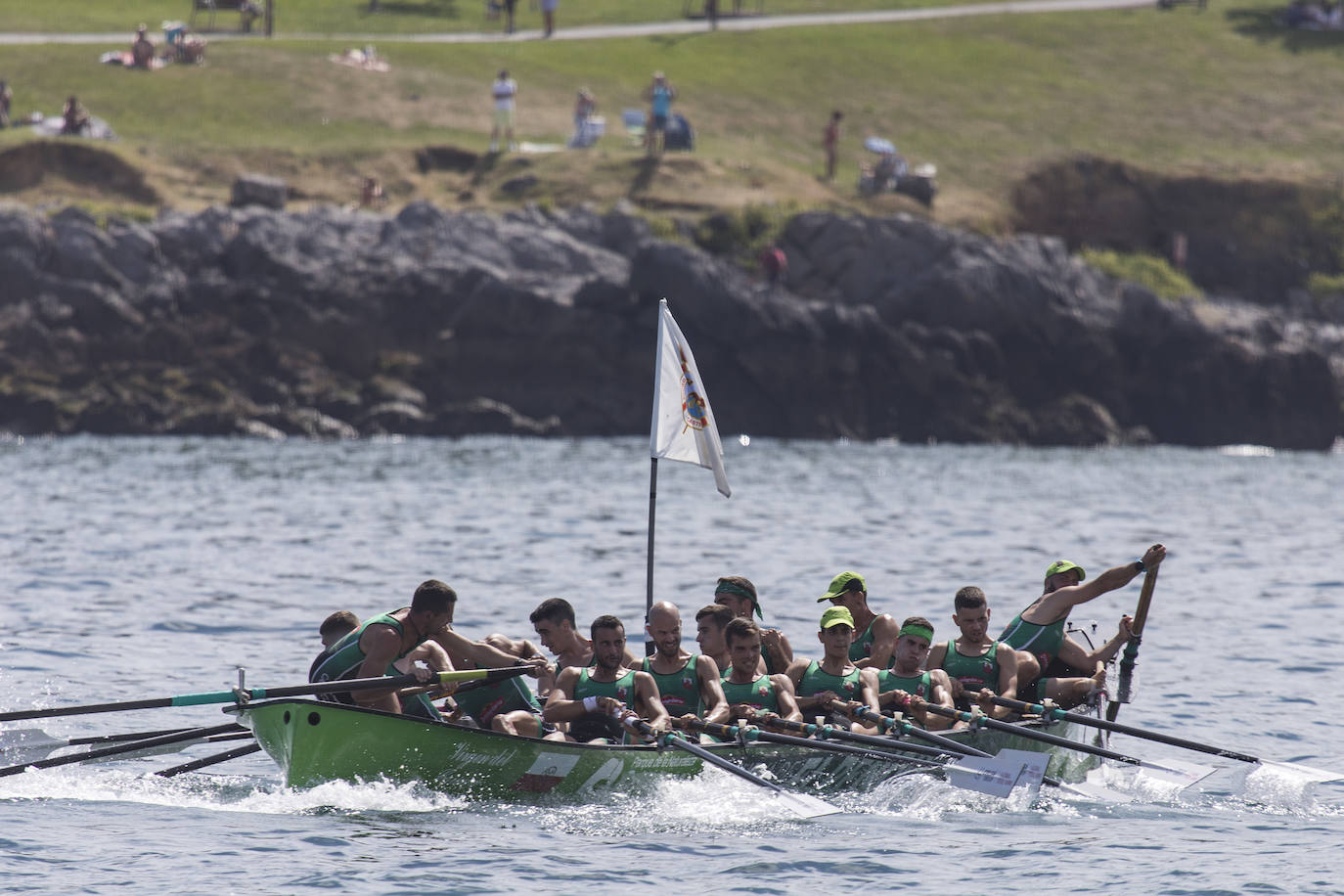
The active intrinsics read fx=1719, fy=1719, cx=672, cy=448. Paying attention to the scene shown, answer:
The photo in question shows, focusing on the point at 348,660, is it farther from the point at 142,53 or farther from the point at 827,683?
the point at 142,53

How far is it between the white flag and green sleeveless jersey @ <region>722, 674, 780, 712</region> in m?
2.84

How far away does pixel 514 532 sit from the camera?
108 feet

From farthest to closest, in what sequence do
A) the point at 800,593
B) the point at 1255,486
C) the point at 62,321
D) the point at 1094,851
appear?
the point at 62,321 < the point at 1255,486 < the point at 800,593 < the point at 1094,851

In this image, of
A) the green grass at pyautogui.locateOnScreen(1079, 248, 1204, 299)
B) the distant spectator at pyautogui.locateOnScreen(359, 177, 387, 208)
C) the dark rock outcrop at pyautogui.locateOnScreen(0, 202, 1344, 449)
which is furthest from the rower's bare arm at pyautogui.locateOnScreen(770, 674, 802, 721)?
the green grass at pyautogui.locateOnScreen(1079, 248, 1204, 299)

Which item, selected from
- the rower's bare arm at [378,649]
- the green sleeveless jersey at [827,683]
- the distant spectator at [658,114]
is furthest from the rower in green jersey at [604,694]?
the distant spectator at [658,114]

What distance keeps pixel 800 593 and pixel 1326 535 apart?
13944 mm

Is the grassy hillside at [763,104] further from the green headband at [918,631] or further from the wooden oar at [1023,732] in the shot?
the wooden oar at [1023,732]

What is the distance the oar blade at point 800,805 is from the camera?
13664mm

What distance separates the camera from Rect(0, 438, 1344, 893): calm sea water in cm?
1260

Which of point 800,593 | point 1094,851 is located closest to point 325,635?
point 1094,851

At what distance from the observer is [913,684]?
50.6ft

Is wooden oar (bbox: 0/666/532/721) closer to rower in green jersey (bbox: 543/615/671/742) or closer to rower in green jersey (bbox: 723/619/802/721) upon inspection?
rower in green jersey (bbox: 543/615/671/742)

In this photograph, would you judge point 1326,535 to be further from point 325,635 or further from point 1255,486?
point 325,635

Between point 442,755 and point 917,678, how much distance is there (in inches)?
177
